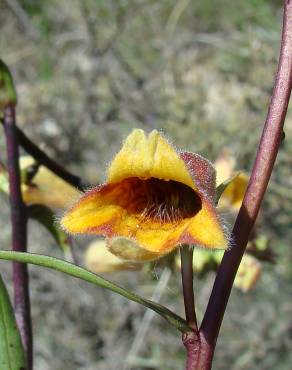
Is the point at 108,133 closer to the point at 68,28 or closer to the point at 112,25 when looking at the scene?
the point at 112,25

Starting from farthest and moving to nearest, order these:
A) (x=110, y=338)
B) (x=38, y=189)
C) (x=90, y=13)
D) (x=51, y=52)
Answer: (x=51, y=52) → (x=90, y=13) → (x=110, y=338) → (x=38, y=189)

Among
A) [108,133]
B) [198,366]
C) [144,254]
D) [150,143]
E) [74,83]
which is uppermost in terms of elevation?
[74,83]

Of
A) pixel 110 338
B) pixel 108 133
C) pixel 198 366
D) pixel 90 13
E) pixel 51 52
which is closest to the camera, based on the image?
pixel 198 366

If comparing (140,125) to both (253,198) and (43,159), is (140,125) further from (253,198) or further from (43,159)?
(253,198)

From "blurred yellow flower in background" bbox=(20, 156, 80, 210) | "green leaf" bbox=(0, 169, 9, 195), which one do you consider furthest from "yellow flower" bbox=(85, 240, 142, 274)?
"green leaf" bbox=(0, 169, 9, 195)

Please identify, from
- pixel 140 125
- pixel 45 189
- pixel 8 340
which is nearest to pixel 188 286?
pixel 8 340

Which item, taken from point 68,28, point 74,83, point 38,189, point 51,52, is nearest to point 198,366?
point 38,189

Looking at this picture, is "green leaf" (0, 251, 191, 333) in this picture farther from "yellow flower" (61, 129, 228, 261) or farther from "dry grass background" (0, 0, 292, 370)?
"dry grass background" (0, 0, 292, 370)

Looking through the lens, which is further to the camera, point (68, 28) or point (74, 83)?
point (68, 28)
